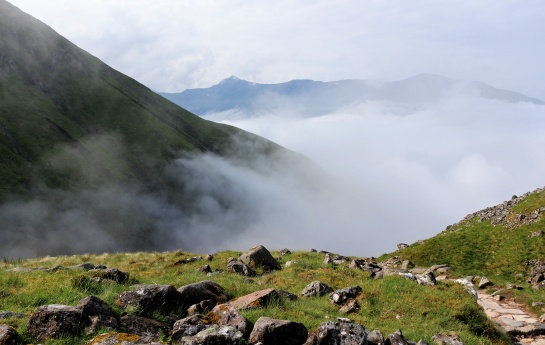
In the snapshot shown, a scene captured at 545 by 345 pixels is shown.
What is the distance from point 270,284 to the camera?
24.1m

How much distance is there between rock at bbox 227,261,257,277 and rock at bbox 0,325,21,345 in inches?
676

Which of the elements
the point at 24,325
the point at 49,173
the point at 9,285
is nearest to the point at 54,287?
the point at 9,285

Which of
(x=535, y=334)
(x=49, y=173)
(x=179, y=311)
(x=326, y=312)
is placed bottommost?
(x=535, y=334)

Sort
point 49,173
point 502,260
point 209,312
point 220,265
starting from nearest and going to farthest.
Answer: point 209,312 → point 220,265 → point 502,260 → point 49,173

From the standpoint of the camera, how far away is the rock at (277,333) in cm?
1200

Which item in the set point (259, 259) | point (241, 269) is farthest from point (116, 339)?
point (259, 259)

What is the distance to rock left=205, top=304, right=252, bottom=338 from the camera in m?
12.8

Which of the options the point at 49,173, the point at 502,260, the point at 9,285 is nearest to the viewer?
the point at 9,285

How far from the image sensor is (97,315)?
39.5 ft

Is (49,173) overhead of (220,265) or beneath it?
overhead

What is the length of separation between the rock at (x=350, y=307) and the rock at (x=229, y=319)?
7.20 metres

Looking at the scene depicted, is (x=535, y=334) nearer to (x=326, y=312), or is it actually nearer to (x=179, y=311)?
(x=326, y=312)

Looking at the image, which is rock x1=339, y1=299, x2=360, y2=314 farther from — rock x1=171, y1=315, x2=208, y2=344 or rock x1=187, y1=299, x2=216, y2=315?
rock x1=171, y1=315, x2=208, y2=344

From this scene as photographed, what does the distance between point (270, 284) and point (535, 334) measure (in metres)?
17.6
